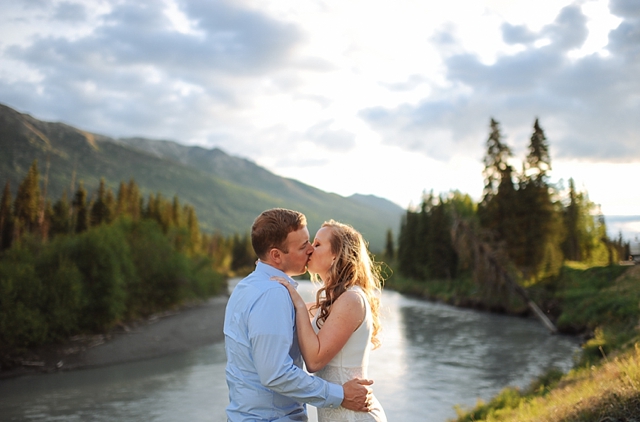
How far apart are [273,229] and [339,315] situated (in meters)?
0.68

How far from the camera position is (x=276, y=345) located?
3.14 meters

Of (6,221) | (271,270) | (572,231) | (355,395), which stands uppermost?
(572,231)

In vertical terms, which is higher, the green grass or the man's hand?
the man's hand

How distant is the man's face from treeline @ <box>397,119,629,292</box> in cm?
2970

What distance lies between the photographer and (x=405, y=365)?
22.2 meters

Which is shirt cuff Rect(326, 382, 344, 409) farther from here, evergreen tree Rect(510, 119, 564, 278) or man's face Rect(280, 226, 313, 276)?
evergreen tree Rect(510, 119, 564, 278)

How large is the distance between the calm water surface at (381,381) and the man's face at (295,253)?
1027 cm

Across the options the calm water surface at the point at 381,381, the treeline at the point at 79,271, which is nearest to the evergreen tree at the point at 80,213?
the treeline at the point at 79,271

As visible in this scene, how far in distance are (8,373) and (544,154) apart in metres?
43.7

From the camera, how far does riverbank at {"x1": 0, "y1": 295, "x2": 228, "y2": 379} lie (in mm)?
23406

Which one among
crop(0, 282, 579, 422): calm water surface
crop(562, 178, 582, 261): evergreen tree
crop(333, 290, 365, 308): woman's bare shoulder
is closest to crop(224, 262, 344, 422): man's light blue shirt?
crop(333, 290, 365, 308): woman's bare shoulder

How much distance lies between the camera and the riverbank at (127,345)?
922 inches

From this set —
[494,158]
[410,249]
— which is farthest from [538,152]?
[410,249]

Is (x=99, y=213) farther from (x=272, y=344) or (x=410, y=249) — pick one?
(x=272, y=344)
